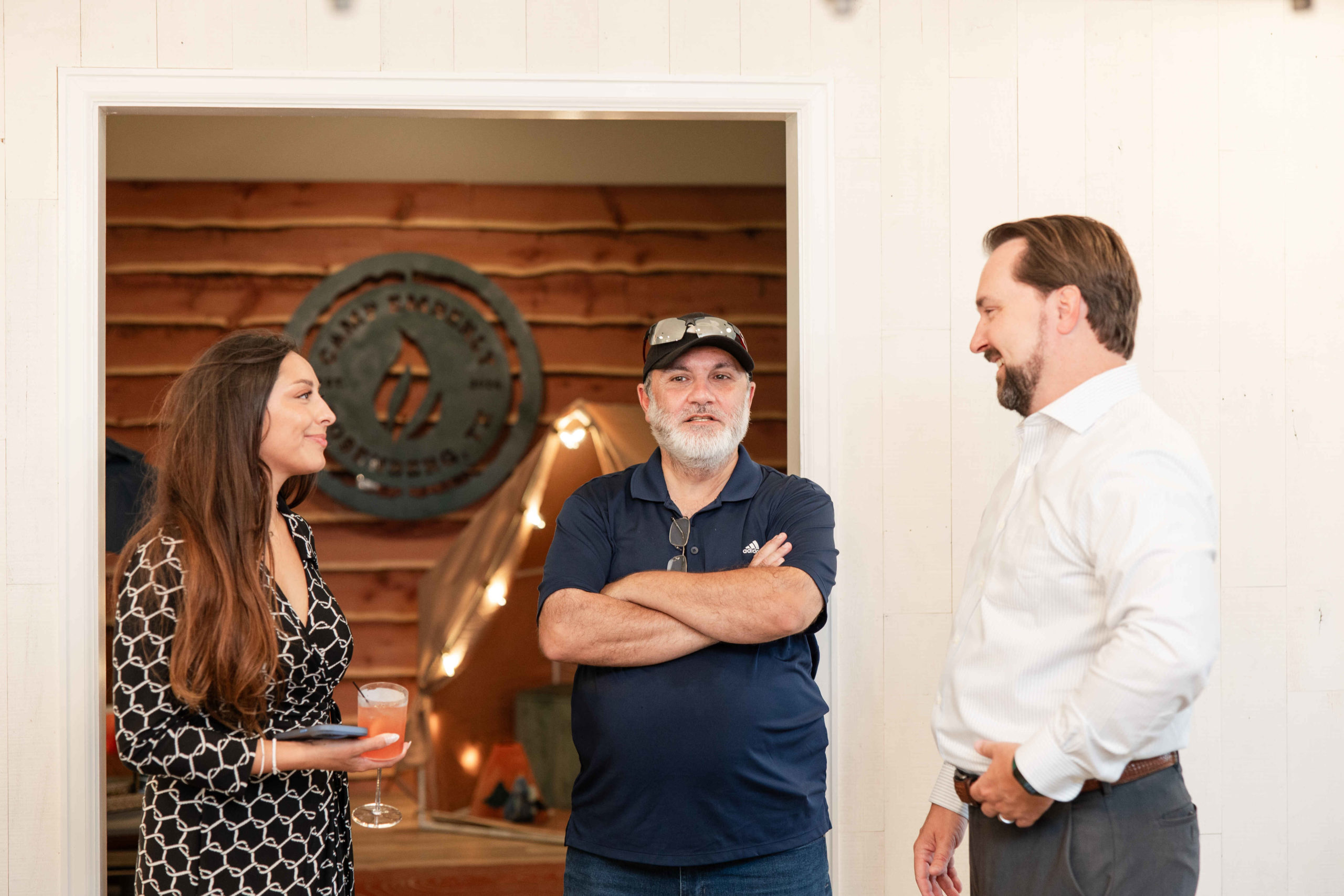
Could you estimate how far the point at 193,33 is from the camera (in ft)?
7.30

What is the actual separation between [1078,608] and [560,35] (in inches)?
62.2

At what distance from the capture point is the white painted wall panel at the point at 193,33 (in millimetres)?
2223

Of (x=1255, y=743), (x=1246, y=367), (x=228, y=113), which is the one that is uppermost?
(x=228, y=113)

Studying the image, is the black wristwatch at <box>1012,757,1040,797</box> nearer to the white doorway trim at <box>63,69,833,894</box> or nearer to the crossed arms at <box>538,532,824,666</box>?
the crossed arms at <box>538,532,824,666</box>

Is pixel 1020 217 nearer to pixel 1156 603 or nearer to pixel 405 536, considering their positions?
pixel 1156 603

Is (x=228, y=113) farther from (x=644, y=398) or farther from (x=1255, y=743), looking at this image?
(x=1255, y=743)

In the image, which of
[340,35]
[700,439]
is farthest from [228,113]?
[700,439]

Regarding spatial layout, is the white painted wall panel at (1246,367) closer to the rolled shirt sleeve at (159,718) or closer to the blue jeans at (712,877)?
the blue jeans at (712,877)

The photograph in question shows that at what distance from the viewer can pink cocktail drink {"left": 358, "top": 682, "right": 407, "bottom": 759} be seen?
1.70m

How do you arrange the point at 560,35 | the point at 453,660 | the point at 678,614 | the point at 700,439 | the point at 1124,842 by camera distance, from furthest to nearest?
1. the point at 453,660
2. the point at 560,35
3. the point at 700,439
4. the point at 678,614
5. the point at 1124,842

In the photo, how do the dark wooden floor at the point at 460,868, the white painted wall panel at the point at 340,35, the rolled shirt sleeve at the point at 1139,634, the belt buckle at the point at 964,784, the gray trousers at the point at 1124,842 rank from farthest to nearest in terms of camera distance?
the dark wooden floor at the point at 460,868
the white painted wall panel at the point at 340,35
the belt buckle at the point at 964,784
the gray trousers at the point at 1124,842
the rolled shirt sleeve at the point at 1139,634

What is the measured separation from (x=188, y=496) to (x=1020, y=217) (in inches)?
69.6

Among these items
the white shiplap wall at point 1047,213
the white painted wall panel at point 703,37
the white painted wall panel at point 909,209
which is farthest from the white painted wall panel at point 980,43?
the white painted wall panel at point 703,37

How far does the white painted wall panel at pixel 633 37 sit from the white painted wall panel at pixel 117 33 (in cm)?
93
